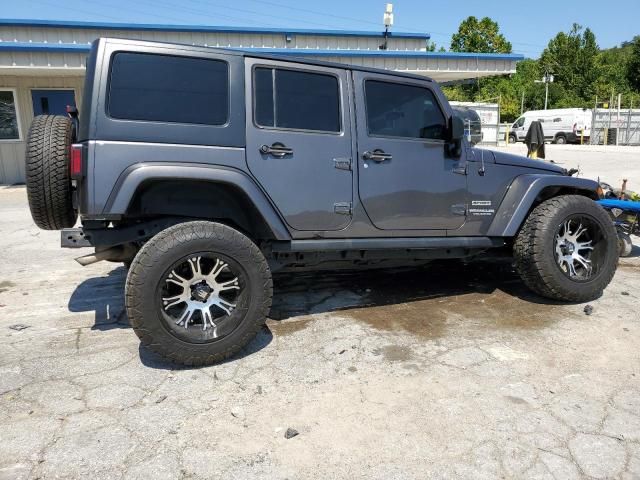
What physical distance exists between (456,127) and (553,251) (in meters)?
1.39

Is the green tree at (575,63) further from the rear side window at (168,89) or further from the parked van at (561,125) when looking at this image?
the rear side window at (168,89)

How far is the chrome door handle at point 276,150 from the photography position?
11.2 ft

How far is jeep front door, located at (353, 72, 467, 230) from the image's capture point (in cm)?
380

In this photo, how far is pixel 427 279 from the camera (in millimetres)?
5285

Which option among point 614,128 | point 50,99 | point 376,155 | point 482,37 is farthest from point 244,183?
point 482,37

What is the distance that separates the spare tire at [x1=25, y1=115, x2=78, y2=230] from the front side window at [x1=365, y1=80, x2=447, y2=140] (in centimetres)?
215

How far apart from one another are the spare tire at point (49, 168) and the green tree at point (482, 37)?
5628 centimetres

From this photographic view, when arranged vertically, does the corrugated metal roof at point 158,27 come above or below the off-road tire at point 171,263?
above

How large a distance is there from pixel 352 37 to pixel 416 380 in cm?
1553

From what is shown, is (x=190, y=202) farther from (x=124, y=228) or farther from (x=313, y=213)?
(x=313, y=213)

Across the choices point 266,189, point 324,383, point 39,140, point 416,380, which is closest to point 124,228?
point 39,140

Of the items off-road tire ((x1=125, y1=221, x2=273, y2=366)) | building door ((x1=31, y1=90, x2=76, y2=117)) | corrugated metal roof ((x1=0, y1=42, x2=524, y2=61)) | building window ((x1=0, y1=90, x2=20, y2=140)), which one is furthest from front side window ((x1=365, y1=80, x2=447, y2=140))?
building window ((x1=0, y1=90, x2=20, y2=140))

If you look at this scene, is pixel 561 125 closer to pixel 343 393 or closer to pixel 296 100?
pixel 296 100

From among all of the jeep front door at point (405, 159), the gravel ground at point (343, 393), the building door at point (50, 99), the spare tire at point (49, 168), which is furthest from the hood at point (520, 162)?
the building door at point (50, 99)
